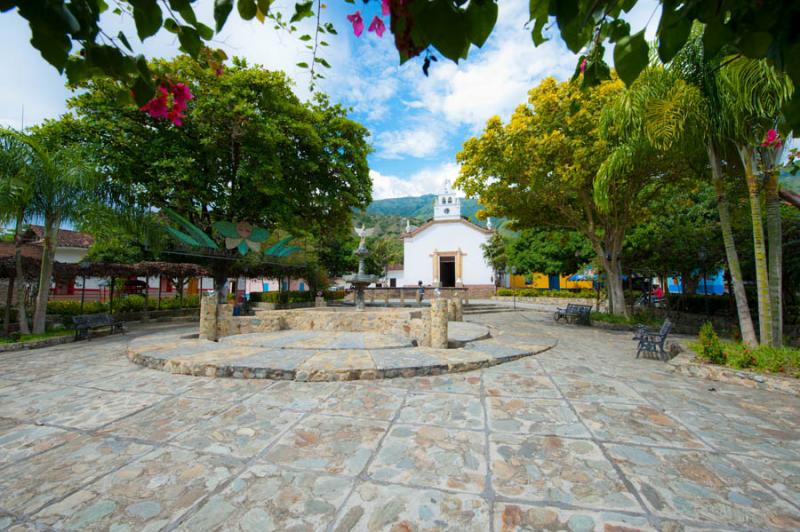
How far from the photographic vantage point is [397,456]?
9.95 ft

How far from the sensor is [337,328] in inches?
404

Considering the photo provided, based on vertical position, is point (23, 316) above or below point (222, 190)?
below

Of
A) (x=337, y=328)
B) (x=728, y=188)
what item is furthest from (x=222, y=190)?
(x=728, y=188)

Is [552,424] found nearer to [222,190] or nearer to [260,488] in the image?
[260,488]

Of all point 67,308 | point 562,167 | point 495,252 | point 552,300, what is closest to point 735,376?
point 562,167

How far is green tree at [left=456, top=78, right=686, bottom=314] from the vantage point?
36.1 feet

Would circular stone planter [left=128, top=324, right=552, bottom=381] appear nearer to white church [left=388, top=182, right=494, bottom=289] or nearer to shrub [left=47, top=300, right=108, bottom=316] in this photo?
shrub [left=47, top=300, right=108, bottom=316]

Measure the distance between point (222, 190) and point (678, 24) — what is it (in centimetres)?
1510

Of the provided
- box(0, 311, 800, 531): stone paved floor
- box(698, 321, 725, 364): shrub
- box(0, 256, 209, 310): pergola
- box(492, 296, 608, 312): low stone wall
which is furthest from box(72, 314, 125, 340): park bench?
box(492, 296, 608, 312): low stone wall

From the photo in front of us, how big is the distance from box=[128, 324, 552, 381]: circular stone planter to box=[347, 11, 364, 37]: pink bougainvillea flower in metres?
4.66

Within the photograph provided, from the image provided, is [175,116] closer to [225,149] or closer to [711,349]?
[711,349]

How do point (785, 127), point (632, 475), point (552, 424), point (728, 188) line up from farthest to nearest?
point (728, 188) < point (552, 424) < point (632, 475) < point (785, 127)

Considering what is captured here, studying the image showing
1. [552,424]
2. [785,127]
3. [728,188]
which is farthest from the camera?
[728,188]

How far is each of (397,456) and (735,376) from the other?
240 inches
